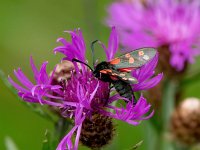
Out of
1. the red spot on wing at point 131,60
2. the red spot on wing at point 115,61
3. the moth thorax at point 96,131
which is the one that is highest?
the red spot on wing at point 115,61

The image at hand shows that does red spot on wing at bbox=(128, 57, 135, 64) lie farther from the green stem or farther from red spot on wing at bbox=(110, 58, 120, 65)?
the green stem

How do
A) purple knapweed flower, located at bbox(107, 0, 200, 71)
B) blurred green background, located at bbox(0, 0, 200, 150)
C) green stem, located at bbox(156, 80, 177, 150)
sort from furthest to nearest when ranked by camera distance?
blurred green background, located at bbox(0, 0, 200, 150), purple knapweed flower, located at bbox(107, 0, 200, 71), green stem, located at bbox(156, 80, 177, 150)

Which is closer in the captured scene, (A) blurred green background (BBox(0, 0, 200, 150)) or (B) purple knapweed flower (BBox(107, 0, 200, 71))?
(B) purple knapweed flower (BBox(107, 0, 200, 71))

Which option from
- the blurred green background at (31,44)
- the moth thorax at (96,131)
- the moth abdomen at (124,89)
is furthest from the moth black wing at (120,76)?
the blurred green background at (31,44)

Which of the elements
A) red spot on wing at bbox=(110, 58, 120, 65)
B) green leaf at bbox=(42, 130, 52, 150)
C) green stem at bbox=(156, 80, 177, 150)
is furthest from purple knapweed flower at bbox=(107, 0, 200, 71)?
green leaf at bbox=(42, 130, 52, 150)

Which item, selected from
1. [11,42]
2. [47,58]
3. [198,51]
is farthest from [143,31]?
[11,42]

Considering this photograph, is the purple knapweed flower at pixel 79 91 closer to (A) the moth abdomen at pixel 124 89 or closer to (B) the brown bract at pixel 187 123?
(A) the moth abdomen at pixel 124 89

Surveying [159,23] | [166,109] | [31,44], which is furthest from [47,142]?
[31,44]
